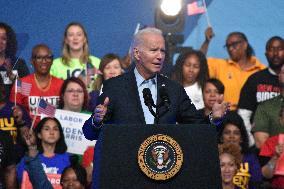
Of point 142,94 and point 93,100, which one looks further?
point 93,100

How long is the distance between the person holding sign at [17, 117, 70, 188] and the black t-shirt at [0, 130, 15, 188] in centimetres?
10

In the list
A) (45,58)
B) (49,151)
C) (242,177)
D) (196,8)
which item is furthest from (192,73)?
(49,151)

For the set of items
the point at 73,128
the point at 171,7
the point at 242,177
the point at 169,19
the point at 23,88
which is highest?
the point at 171,7

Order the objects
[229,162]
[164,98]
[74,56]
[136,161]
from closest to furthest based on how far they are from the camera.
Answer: [136,161] < [164,98] < [229,162] < [74,56]

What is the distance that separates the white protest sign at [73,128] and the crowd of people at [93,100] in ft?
0.24

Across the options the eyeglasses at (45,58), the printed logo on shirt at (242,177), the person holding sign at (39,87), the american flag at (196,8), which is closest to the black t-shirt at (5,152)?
the person holding sign at (39,87)

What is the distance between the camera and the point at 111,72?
678 cm

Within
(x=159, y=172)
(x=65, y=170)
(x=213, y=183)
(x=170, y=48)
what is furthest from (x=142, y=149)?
(x=170, y=48)

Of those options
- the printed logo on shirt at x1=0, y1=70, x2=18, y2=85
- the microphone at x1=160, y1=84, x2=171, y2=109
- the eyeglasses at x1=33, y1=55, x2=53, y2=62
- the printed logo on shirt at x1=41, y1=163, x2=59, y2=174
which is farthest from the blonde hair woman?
the microphone at x1=160, y1=84, x2=171, y2=109

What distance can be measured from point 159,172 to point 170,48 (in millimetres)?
3847

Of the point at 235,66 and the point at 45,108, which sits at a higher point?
the point at 235,66

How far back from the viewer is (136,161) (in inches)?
129

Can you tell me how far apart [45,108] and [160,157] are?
10.9 ft

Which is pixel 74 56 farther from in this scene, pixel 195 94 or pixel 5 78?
pixel 195 94
